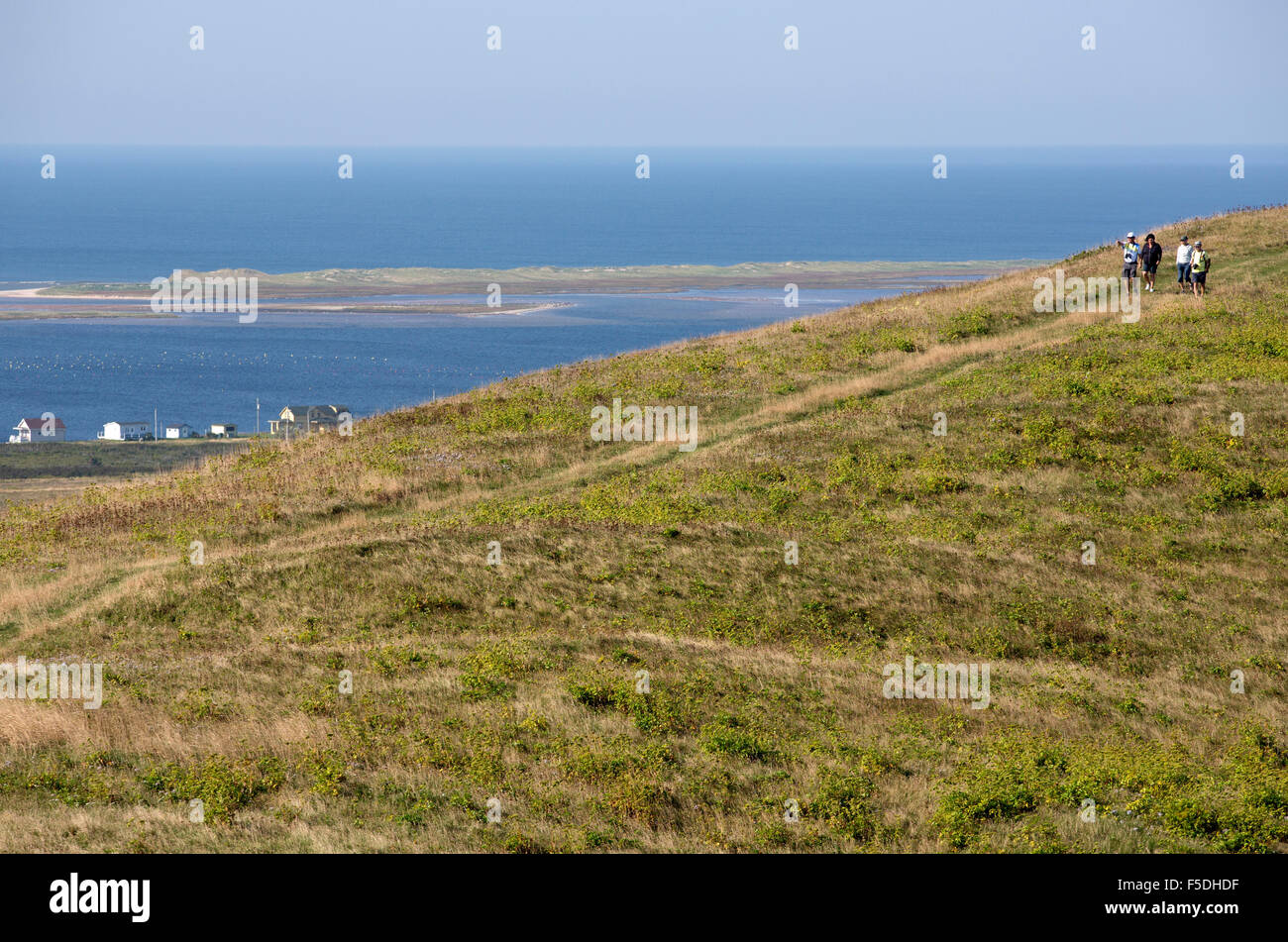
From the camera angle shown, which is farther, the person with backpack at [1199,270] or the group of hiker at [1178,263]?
the group of hiker at [1178,263]

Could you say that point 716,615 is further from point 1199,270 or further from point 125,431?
point 125,431

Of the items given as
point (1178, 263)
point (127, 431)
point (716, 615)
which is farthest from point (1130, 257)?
point (127, 431)

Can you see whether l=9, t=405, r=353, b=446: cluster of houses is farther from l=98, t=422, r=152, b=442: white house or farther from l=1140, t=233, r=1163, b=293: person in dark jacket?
l=1140, t=233, r=1163, b=293: person in dark jacket

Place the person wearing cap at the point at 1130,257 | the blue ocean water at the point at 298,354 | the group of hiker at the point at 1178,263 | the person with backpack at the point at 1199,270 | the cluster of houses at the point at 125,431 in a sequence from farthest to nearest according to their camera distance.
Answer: the blue ocean water at the point at 298,354 → the cluster of houses at the point at 125,431 → the person wearing cap at the point at 1130,257 → the group of hiker at the point at 1178,263 → the person with backpack at the point at 1199,270

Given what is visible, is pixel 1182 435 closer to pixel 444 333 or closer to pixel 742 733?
pixel 742 733

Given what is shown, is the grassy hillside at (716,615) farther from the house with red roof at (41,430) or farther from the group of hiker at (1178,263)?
the house with red roof at (41,430)

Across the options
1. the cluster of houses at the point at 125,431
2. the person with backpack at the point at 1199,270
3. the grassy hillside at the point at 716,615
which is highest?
the person with backpack at the point at 1199,270

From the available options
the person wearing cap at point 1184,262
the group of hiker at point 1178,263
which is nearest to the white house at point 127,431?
the group of hiker at point 1178,263

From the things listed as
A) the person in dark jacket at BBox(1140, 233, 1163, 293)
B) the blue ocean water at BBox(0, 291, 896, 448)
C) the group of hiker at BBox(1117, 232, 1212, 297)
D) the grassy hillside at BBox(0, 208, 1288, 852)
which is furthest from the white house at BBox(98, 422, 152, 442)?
the person in dark jacket at BBox(1140, 233, 1163, 293)

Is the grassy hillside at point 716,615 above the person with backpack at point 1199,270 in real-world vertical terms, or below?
below
